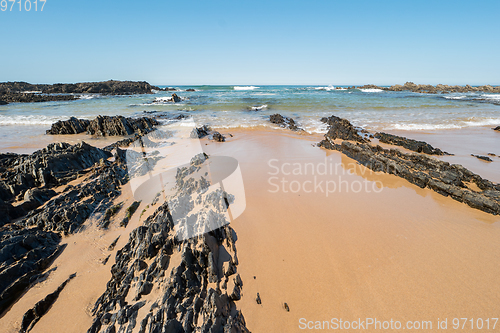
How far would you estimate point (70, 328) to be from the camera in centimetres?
283

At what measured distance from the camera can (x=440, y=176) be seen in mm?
6945

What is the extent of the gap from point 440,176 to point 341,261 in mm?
5960

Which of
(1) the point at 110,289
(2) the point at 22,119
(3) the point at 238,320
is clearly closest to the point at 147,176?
(1) the point at 110,289

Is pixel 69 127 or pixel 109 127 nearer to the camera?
pixel 109 127

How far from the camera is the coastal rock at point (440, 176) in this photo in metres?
5.69

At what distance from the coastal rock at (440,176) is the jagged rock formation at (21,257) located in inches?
416

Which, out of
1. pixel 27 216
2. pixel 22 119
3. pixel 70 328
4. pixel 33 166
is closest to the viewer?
pixel 70 328

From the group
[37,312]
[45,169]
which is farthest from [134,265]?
[45,169]

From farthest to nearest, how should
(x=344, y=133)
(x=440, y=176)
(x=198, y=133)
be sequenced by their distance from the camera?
(x=198, y=133) → (x=344, y=133) → (x=440, y=176)

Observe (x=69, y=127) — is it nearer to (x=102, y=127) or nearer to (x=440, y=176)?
(x=102, y=127)

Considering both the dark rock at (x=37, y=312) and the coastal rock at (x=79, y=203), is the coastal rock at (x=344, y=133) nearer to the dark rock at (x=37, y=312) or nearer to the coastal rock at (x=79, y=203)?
the coastal rock at (x=79, y=203)

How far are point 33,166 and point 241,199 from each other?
294 inches

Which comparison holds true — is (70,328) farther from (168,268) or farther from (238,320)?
(238,320)

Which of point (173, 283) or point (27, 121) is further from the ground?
point (27, 121)
